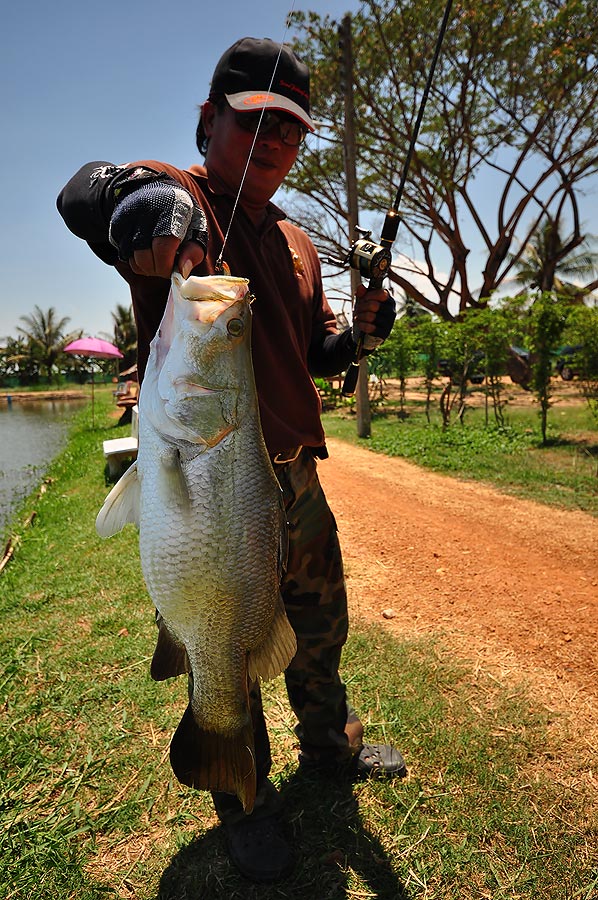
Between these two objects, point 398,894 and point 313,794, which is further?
point 313,794

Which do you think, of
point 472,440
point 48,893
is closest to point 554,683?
point 48,893

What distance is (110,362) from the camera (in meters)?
48.3

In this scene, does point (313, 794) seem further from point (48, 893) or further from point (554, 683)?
point (554, 683)

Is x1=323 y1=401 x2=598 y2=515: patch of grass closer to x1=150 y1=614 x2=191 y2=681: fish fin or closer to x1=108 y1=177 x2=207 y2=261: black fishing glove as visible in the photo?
x1=150 y1=614 x2=191 y2=681: fish fin

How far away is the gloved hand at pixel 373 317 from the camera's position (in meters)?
2.29

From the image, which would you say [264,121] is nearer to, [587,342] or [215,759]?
[215,759]

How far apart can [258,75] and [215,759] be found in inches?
89.5

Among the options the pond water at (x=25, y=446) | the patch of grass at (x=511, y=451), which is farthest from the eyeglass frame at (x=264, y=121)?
the pond water at (x=25, y=446)

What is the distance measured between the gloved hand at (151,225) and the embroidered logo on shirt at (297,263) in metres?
0.87

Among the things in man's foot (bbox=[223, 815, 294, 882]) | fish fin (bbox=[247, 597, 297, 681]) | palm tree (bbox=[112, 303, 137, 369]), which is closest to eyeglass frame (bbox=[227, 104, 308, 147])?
fish fin (bbox=[247, 597, 297, 681])

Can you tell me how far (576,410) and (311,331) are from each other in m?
14.7

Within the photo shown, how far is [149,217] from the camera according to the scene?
54.9 inches

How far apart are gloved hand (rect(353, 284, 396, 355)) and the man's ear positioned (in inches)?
34.1

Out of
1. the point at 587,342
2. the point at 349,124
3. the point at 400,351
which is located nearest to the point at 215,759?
the point at 587,342
